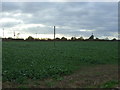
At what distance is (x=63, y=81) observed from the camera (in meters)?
9.20

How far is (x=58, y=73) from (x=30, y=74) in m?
1.42

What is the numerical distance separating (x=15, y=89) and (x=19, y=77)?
157 centimetres

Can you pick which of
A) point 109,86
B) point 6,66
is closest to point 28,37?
point 6,66

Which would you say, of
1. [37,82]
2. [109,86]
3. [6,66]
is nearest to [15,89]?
[37,82]

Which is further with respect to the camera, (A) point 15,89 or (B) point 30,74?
(B) point 30,74

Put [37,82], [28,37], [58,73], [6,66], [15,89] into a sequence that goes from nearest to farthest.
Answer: [15,89]
[37,82]
[58,73]
[6,66]
[28,37]

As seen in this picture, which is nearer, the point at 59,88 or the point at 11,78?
the point at 59,88

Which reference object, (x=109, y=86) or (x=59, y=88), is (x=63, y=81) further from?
(x=109, y=86)

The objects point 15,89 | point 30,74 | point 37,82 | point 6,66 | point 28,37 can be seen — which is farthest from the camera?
point 28,37

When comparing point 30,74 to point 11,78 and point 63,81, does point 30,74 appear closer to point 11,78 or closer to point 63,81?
point 11,78

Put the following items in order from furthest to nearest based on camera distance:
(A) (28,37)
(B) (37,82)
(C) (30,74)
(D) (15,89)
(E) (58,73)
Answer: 1. (A) (28,37)
2. (E) (58,73)
3. (C) (30,74)
4. (B) (37,82)
5. (D) (15,89)

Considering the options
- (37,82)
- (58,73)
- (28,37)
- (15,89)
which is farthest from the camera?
(28,37)

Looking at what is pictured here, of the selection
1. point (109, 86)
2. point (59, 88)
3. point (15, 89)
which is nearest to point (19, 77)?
point (15, 89)

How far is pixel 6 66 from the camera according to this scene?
11961mm
